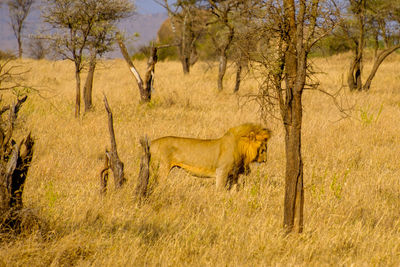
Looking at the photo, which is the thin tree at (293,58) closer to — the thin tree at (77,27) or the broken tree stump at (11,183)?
the broken tree stump at (11,183)

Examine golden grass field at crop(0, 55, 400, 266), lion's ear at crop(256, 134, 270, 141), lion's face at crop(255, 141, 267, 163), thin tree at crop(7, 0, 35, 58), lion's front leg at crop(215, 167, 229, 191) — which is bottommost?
golden grass field at crop(0, 55, 400, 266)

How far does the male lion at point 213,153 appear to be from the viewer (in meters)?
5.95

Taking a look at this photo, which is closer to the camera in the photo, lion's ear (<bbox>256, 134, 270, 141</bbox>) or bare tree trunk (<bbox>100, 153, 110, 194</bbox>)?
bare tree trunk (<bbox>100, 153, 110, 194</bbox>)

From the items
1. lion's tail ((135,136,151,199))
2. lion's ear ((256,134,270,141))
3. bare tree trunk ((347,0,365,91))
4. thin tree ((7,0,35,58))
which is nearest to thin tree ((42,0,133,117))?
lion's tail ((135,136,151,199))

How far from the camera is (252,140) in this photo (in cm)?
600

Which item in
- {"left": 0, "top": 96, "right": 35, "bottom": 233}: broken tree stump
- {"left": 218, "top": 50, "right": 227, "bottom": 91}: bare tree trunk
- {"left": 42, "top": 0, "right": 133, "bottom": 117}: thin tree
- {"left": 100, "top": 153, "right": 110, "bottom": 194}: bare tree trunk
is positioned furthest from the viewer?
{"left": 218, "top": 50, "right": 227, "bottom": 91}: bare tree trunk

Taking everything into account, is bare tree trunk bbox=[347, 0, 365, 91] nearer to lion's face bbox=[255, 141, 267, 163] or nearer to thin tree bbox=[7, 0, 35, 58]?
lion's face bbox=[255, 141, 267, 163]

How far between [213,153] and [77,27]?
8264mm

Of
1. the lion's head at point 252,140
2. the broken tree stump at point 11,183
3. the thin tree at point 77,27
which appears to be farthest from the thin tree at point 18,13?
the broken tree stump at point 11,183

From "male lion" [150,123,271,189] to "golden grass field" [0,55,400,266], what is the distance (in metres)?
0.30

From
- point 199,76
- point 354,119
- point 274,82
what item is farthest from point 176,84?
point 274,82

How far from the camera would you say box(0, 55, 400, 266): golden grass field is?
400cm

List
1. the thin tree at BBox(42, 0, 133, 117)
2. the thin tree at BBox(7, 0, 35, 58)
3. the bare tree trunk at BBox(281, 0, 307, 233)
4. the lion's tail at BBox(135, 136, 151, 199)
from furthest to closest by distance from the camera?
the thin tree at BBox(7, 0, 35, 58) < the thin tree at BBox(42, 0, 133, 117) < the lion's tail at BBox(135, 136, 151, 199) < the bare tree trunk at BBox(281, 0, 307, 233)

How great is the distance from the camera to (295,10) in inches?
169
